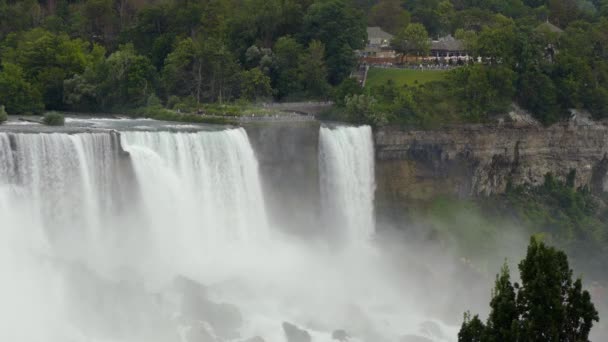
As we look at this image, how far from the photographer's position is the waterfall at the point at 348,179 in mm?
44281

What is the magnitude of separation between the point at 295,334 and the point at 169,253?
6.54 metres

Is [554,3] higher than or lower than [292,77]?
higher

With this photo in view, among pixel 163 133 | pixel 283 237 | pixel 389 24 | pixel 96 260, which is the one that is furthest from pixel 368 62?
pixel 96 260

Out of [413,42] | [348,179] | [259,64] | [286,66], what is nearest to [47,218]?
[348,179]

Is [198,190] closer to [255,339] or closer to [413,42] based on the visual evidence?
[255,339]

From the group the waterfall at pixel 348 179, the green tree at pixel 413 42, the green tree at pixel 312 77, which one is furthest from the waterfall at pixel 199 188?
the green tree at pixel 413 42

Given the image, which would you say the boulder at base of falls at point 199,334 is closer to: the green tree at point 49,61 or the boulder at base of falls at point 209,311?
the boulder at base of falls at point 209,311

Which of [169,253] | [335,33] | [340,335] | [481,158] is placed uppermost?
[335,33]

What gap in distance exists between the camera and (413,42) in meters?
63.8

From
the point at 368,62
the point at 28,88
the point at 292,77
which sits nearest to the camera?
the point at 28,88

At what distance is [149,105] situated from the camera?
163 feet

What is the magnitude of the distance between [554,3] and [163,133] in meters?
47.2

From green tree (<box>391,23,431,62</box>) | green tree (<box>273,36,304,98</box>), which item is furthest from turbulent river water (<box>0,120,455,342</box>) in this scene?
green tree (<box>391,23,431,62</box>)

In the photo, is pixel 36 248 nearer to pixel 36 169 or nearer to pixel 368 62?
pixel 36 169
